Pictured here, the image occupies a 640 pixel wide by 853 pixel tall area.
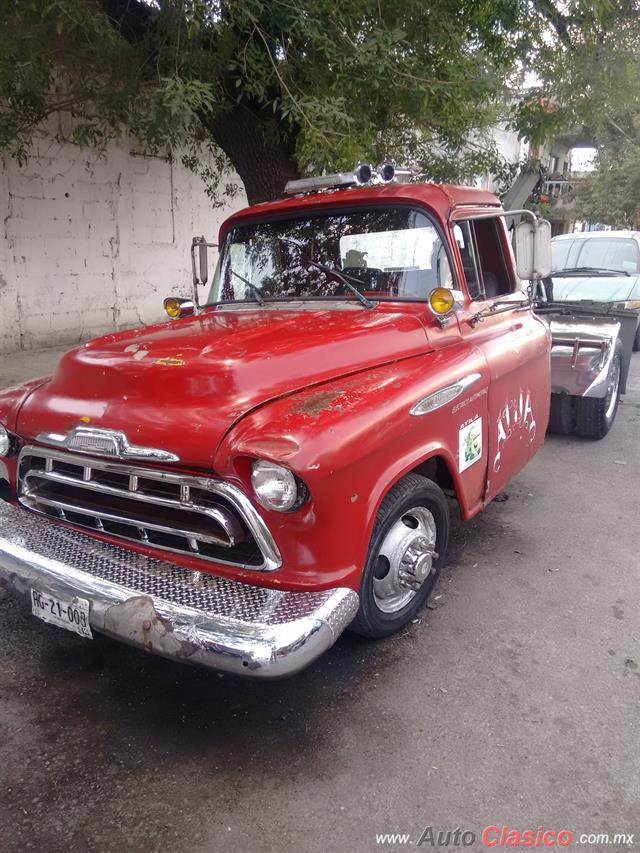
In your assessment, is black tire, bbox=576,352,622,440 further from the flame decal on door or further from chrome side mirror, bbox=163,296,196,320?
chrome side mirror, bbox=163,296,196,320

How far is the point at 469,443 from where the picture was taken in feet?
10.6

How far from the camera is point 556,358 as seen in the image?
222 inches

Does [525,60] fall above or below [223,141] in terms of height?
above

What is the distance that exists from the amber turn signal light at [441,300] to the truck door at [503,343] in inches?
12.2

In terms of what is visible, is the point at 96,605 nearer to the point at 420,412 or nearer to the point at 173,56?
the point at 420,412

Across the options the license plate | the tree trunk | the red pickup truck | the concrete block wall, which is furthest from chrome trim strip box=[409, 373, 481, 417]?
the concrete block wall

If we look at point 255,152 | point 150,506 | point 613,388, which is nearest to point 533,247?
point 150,506

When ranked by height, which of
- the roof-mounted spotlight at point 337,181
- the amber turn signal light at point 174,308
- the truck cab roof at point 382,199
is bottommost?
the amber turn signal light at point 174,308

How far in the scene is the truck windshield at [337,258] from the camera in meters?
3.40

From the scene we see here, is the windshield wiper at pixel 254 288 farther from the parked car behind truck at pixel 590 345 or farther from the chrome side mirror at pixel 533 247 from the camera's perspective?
the parked car behind truck at pixel 590 345

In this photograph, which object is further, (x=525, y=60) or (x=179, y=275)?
(x=179, y=275)

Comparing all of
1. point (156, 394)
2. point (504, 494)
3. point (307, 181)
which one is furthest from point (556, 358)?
point (156, 394)

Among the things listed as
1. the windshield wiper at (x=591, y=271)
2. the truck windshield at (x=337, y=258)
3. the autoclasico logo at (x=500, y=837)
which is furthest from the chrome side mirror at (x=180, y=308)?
the windshield wiper at (x=591, y=271)

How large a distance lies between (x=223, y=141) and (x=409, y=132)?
233 centimetres
